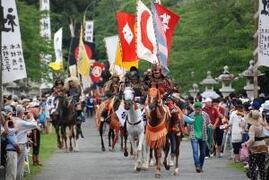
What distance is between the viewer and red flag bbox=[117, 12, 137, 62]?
111 feet

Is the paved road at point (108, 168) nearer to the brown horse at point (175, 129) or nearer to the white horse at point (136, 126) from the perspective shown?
the white horse at point (136, 126)

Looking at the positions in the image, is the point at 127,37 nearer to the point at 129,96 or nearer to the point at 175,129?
the point at 175,129

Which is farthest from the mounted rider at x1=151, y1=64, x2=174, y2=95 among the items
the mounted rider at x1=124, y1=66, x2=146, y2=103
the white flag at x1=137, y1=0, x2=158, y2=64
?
the white flag at x1=137, y1=0, x2=158, y2=64

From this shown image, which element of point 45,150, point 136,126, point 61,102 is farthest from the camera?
point 45,150

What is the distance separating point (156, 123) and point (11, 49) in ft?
16.5

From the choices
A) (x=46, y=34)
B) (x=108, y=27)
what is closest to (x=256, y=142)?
(x=46, y=34)

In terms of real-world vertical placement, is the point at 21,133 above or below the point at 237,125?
above

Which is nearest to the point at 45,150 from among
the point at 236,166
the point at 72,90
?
the point at 72,90

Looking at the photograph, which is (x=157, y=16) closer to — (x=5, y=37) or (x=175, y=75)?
(x=5, y=37)

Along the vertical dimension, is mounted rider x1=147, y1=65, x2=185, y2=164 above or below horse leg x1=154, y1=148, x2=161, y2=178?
above

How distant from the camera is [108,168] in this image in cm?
2558

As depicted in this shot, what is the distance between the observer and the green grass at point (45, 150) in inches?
991

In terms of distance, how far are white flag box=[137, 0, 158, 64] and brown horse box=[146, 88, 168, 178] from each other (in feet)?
20.6

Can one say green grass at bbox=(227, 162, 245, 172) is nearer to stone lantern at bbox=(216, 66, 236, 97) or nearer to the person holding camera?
the person holding camera
